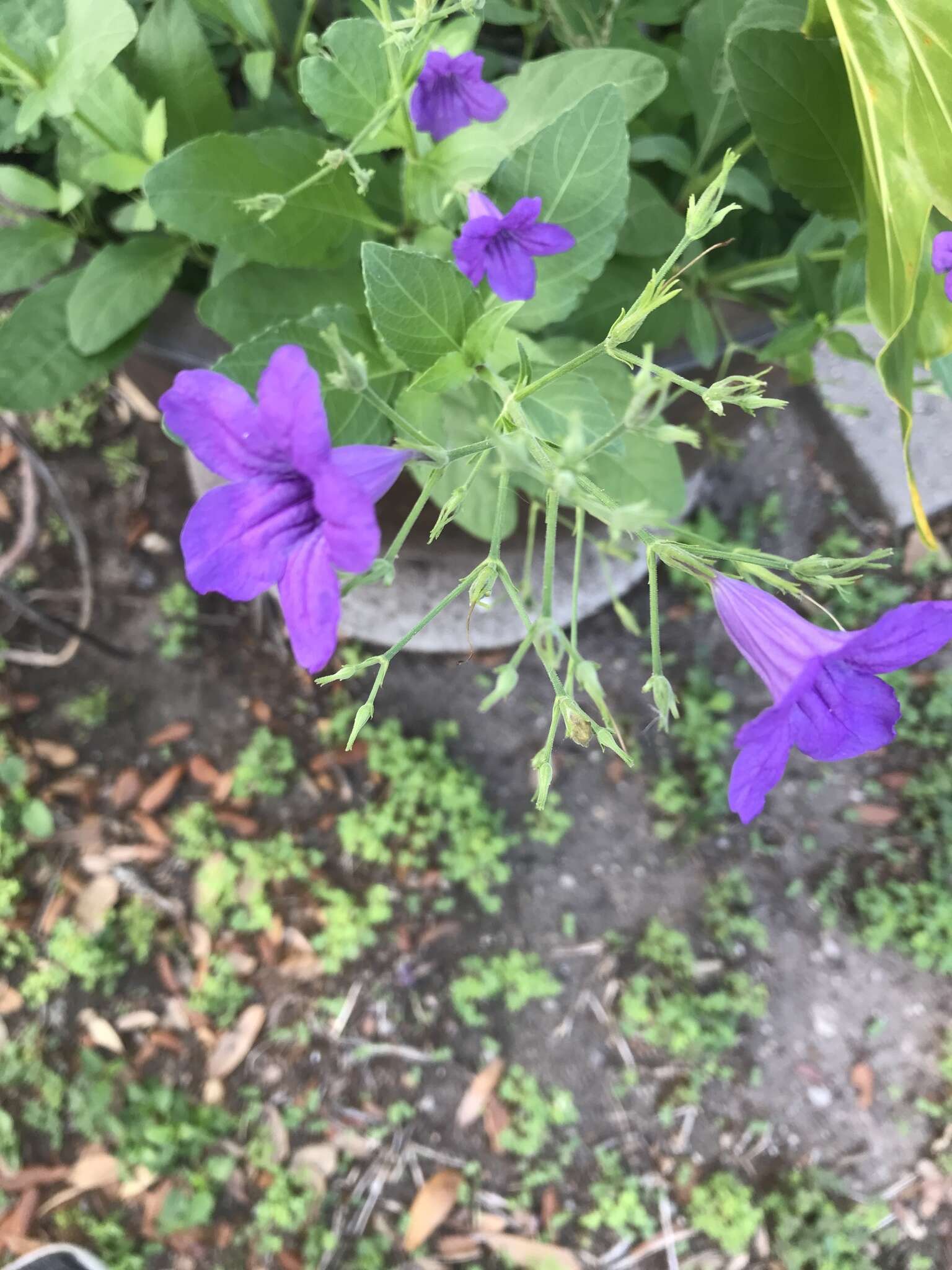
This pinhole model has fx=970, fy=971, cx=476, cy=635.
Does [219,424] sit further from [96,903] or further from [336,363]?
[96,903]

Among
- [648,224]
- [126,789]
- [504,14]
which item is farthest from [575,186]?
[126,789]

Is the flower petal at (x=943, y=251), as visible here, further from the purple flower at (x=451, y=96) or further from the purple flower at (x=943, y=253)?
the purple flower at (x=451, y=96)

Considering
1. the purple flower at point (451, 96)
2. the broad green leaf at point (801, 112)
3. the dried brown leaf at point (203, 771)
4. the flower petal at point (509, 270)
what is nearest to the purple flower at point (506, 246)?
the flower petal at point (509, 270)

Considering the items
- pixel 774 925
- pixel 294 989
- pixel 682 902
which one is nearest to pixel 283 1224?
pixel 294 989

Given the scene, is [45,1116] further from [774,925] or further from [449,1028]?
[774,925]

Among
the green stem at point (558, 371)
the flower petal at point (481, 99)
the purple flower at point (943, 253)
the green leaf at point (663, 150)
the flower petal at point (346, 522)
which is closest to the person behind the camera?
the flower petal at point (346, 522)

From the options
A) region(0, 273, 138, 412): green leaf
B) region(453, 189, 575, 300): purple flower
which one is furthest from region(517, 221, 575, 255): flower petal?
region(0, 273, 138, 412): green leaf

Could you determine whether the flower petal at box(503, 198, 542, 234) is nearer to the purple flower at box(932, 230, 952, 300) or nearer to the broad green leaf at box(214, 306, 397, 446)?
the broad green leaf at box(214, 306, 397, 446)
